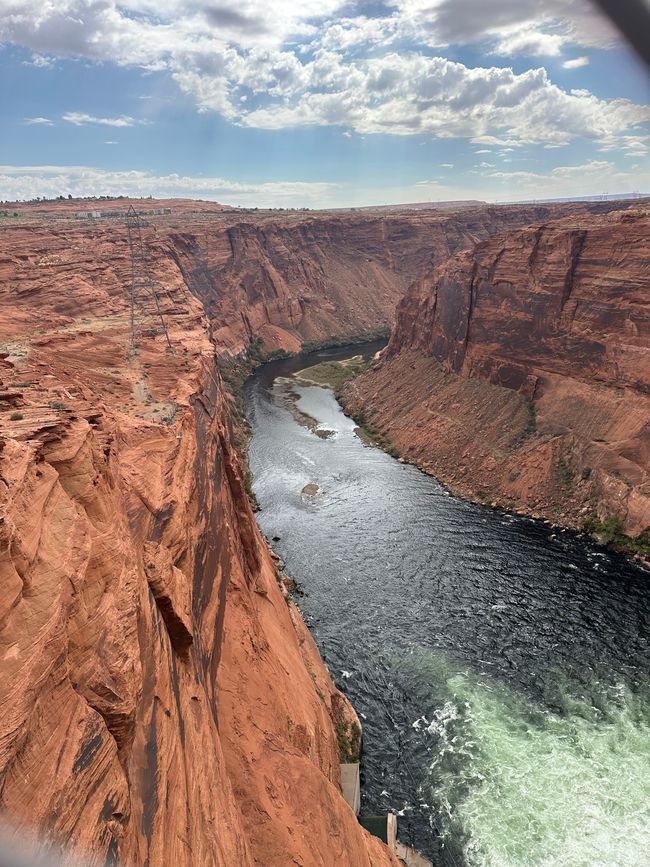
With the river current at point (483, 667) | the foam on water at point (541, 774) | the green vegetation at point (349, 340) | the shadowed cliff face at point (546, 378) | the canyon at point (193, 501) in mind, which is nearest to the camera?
the canyon at point (193, 501)

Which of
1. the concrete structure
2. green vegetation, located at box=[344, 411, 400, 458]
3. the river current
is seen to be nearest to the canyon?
the concrete structure

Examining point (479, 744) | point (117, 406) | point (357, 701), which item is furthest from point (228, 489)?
point (479, 744)

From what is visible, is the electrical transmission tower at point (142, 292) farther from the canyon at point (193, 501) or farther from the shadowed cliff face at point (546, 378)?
the shadowed cliff face at point (546, 378)

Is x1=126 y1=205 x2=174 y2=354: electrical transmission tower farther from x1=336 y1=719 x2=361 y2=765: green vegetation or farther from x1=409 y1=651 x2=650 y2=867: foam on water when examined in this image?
x1=409 y1=651 x2=650 y2=867: foam on water

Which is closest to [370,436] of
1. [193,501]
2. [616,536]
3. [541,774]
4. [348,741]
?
[616,536]

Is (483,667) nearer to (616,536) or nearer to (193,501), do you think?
(616,536)

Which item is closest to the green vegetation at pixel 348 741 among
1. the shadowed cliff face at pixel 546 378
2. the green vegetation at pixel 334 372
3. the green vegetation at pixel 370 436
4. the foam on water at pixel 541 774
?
the foam on water at pixel 541 774

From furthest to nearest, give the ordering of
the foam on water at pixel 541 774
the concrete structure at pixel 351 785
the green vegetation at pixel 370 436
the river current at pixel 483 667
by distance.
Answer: the green vegetation at pixel 370 436
the concrete structure at pixel 351 785
the river current at pixel 483 667
the foam on water at pixel 541 774
